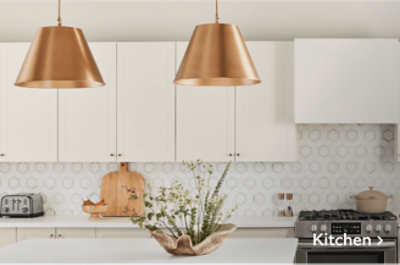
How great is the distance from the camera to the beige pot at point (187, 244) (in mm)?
2230

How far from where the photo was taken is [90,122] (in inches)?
159

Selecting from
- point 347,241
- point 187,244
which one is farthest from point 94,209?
point 347,241

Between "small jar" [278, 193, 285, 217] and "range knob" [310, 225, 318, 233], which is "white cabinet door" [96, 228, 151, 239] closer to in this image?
"small jar" [278, 193, 285, 217]

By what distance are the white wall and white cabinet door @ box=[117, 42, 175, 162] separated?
0.49 metres

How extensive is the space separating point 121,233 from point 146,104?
111cm

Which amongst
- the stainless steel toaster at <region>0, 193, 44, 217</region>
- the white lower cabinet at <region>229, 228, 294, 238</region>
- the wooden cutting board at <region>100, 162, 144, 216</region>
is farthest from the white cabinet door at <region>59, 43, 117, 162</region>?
the white lower cabinet at <region>229, 228, 294, 238</region>

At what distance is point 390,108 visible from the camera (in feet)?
12.7

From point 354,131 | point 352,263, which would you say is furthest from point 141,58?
point 352,263

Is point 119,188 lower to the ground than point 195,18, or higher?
lower

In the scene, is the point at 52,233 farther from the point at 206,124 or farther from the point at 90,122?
the point at 206,124

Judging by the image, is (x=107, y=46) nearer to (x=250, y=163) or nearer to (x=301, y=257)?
(x=250, y=163)

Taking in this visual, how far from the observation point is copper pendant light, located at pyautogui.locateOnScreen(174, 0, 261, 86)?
1.87 meters

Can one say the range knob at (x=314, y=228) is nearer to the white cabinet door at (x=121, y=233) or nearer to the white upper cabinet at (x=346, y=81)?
the white upper cabinet at (x=346, y=81)

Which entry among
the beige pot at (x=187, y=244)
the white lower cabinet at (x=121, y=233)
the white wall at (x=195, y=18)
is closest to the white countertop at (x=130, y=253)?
the beige pot at (x=187, y=244)
